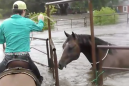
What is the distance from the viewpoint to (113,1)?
4800 centimetres

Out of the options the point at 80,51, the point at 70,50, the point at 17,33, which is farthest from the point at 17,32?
the point at 80,51

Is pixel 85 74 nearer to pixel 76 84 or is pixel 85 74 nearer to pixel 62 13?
pixel 76 84

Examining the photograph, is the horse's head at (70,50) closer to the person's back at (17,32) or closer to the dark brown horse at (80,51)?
the dark brown horse at (80,51)

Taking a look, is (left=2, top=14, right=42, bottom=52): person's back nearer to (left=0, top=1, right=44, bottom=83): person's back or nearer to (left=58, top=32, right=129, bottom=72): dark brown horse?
(left=0, top=1, right=44, bottom=83): person's back

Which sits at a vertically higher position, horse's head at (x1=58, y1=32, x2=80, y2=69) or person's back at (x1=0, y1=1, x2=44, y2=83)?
person's back at (x1=0, y1=1, x2=44, y2=83)

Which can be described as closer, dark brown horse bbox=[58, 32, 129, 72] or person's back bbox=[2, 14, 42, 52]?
person's back bbox=[2, 14, 42, 52]

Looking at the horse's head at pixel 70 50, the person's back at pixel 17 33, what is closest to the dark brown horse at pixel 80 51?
the horse's head at pixel 70 50

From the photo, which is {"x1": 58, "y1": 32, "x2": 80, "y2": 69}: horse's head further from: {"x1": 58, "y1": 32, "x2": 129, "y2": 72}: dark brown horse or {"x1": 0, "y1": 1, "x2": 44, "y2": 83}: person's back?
{"x1": 0, "y1": 1, "x2": 44, "y2": 83}: person's back

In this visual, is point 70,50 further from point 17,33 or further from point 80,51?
point 17,33

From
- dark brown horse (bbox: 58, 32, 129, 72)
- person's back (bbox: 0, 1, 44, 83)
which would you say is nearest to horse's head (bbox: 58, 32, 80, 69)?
dark brown horse (bbox: 58, 32, 129, 72)

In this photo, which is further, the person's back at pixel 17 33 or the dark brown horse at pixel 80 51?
the dark brown horse at pixel 80 51

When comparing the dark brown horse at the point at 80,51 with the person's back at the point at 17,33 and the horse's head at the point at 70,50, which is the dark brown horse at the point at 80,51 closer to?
the horse's head at the point at 70,50

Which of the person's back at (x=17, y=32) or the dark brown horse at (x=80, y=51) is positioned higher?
the person's back at (x=17, y=32)

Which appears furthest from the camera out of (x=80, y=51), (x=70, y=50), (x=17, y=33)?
(x=80, y=51)
